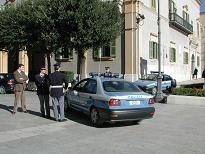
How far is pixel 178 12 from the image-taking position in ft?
128

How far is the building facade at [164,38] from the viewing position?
27.0m

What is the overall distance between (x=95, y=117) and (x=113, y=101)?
99 cm

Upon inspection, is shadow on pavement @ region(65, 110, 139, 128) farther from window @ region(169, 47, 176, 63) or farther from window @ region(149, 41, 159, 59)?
window @ region(169, 47, 176, 63)

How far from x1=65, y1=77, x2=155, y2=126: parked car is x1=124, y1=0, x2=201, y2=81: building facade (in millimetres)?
15024

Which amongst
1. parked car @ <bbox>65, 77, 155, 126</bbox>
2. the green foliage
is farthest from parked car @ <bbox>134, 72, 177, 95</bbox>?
parked car @ <bbox>65, 77, 155, 126</bbox>

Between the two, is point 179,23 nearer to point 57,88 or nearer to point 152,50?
point 152,50

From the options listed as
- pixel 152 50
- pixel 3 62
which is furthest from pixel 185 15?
pixel 3 62

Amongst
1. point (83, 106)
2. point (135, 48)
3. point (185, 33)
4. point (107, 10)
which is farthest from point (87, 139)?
point (185, 33)

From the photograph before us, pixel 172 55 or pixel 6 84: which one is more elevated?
pixel 172 55

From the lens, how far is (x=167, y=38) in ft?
114

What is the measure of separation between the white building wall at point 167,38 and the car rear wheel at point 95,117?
16642 millimetres

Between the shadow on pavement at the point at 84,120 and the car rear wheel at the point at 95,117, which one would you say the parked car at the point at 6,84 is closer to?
the shadow on pavement at the point at 84,120

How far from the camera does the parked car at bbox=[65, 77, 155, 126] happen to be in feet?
34.9

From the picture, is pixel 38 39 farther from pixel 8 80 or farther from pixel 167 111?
pixel 167 111
